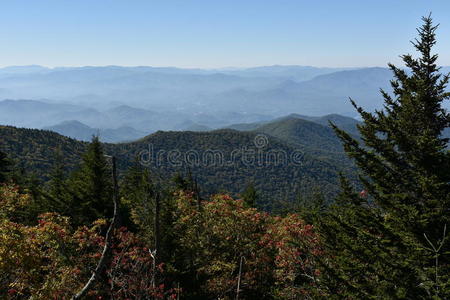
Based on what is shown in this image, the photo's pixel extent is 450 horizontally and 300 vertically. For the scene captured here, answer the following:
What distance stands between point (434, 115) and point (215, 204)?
15.0 m

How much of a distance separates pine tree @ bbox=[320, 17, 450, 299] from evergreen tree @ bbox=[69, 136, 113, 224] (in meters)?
19.2

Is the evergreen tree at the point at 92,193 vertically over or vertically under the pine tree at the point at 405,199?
under

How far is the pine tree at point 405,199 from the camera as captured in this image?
29.3 feet

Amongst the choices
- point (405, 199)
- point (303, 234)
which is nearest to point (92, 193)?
point (303, 234)

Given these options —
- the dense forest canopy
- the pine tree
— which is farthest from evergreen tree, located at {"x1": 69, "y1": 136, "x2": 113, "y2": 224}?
the pine tree

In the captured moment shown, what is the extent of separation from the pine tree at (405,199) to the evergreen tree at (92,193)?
1917cm

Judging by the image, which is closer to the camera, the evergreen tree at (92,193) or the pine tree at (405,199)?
the pine tree at (405,199)

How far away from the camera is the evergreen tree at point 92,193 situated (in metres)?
24.6

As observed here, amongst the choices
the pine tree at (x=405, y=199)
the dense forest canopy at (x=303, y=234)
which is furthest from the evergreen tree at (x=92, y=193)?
the pine tree at (x=405, y=199)

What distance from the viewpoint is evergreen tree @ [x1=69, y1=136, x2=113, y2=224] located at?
80.8 ft

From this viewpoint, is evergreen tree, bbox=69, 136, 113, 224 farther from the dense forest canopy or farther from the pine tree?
the pine tree

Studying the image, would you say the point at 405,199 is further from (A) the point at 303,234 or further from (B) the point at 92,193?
(B) the point at 92,193

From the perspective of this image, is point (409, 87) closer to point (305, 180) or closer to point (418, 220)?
point (418, 220)

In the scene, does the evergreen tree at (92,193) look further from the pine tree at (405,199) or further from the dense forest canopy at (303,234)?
the pine tree at (405,199)
